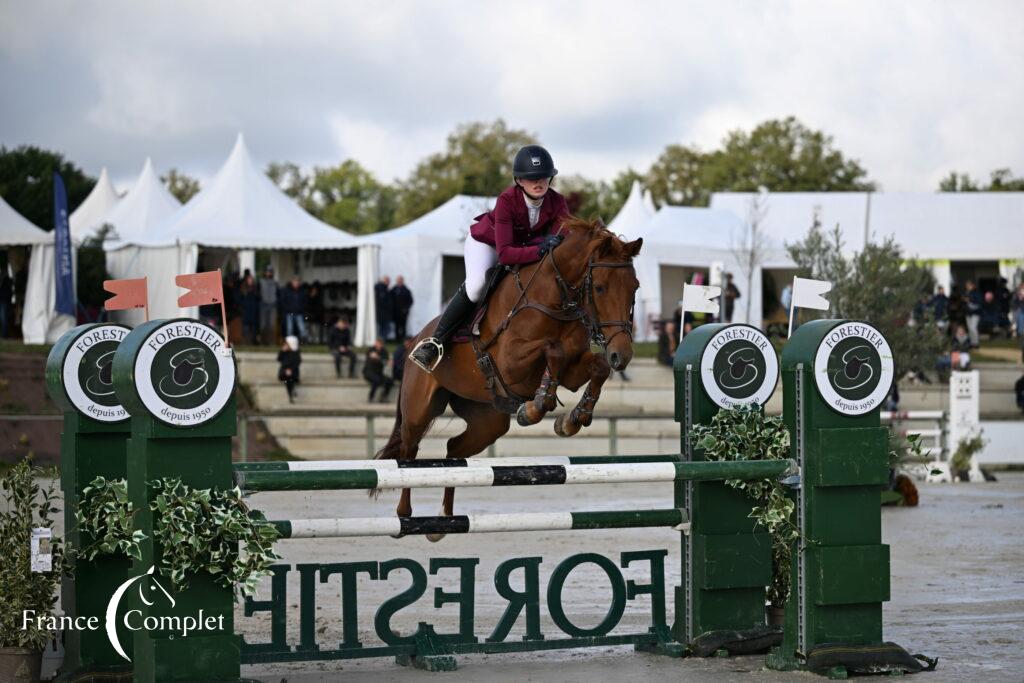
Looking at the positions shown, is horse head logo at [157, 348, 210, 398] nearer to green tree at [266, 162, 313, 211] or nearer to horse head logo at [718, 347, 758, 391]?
horse head logo at [718, 347, 758, 391]

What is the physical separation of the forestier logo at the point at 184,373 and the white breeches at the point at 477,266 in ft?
6.65

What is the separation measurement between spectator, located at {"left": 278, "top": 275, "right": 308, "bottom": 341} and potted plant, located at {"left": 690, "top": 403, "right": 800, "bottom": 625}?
633 inches

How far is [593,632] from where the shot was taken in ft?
17.6

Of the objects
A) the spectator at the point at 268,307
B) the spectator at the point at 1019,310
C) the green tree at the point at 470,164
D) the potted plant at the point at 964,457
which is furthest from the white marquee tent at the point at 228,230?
the green tree at the point at 470,164

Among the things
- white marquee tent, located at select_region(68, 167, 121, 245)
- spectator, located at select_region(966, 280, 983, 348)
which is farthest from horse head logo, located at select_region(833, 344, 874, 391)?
white marquee tent, located at select_region(68, 167, 121, 245)

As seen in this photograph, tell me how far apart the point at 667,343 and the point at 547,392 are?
15.2 metres

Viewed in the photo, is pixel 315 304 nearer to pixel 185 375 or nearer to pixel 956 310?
pixel 956 310

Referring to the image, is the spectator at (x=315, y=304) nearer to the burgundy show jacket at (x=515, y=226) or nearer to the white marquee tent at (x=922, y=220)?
the white marquee tent at (x=922, y=220)

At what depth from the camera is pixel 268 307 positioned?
21719 mm

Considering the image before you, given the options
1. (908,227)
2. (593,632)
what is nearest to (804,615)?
(593,632)

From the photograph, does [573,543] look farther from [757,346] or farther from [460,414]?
[757,346]

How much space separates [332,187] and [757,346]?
5757cm

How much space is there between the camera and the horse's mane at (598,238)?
555 centimetres

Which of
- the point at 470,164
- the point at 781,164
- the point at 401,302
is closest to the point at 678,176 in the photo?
the point at 781,164
